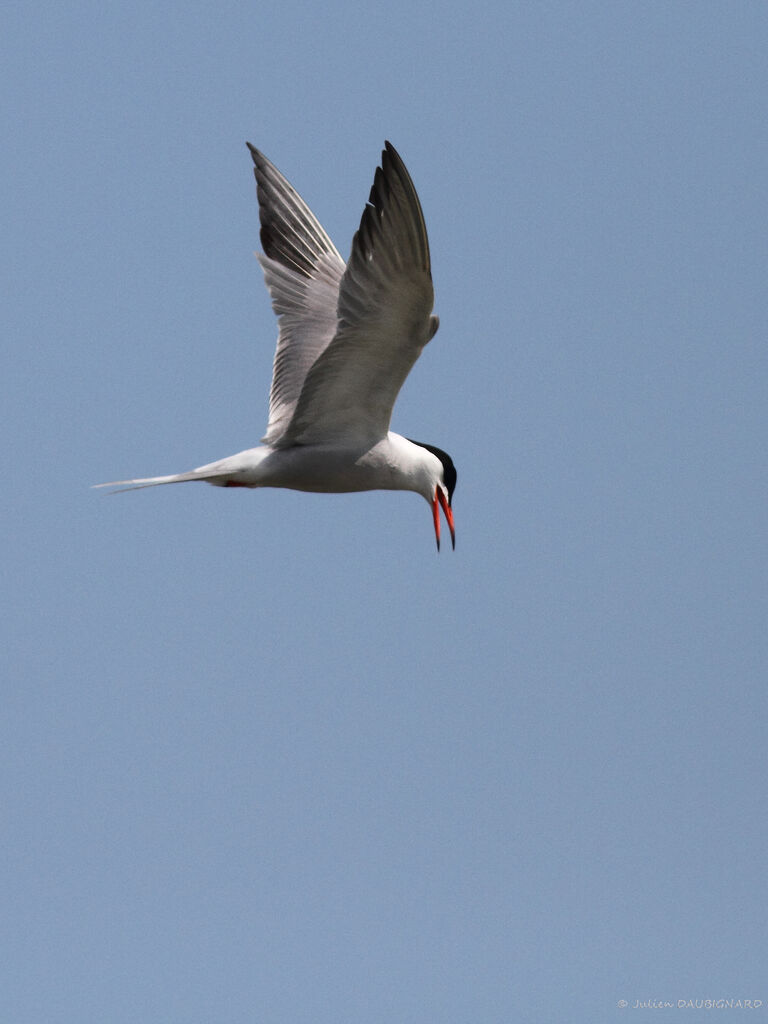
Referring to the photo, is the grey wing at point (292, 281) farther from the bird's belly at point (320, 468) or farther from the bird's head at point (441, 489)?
the bird's head at point (441, 489)

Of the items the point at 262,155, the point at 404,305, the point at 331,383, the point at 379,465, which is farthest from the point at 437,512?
the point at 262,155

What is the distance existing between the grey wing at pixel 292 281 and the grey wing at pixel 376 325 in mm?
372

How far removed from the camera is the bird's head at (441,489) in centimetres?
1021

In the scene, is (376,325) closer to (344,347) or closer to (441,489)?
(344,347)

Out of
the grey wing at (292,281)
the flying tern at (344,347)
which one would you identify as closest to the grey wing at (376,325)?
the flying tern at (344,347)

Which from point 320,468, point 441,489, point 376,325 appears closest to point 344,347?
point 376,325

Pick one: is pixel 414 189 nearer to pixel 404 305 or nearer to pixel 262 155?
pixel 404 305

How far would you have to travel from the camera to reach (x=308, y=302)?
34.2 ft

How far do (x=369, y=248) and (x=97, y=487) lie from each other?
2.02 metres

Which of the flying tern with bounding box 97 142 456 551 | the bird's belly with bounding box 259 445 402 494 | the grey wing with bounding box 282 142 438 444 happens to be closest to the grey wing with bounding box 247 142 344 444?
the flying tern with bounding box 97 142 456 551

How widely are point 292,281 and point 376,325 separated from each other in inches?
79.2

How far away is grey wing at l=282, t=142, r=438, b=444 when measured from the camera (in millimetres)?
7969

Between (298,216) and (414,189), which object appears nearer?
(414,189)

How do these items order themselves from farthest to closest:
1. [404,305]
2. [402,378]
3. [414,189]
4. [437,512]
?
[437,512], [402,378], [404,305], [414,189]
